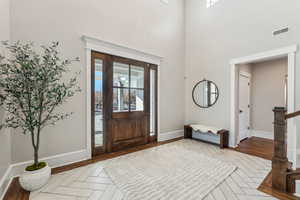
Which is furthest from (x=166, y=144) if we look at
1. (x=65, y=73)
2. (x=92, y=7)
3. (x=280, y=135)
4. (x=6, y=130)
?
(x=92, y=7)

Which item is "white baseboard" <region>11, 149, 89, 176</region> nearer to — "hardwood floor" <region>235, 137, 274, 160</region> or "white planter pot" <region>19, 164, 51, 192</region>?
"white planter pot" <region>19, 164, 51, 192</region>

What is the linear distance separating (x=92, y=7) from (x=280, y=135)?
4.01 meters

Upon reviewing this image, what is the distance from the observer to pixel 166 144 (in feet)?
12.7

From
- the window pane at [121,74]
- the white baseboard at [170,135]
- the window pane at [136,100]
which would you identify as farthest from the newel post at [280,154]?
the window pane at [121,74]

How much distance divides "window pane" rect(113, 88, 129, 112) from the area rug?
1090mm

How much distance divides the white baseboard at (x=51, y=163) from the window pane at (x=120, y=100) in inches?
44.6

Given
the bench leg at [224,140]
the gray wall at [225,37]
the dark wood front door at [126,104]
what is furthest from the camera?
the bench leg at [224,140]

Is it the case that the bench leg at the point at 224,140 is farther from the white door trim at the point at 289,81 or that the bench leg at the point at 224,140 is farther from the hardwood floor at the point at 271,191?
the hardwood floor at the point at 271,191

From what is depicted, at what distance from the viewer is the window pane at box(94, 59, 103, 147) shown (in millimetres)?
3046

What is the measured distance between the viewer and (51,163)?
2498 mm

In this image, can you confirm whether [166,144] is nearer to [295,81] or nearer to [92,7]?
[295,81]

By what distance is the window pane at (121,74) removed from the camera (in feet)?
10.9

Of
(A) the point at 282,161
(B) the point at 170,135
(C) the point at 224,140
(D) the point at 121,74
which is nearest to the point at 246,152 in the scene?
(C) the point at 224,140

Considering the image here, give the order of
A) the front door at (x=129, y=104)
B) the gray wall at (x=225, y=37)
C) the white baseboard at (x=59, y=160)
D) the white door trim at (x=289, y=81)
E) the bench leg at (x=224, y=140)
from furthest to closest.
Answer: the bench leg at (x=224, y=140) < the front door at (x=129, y=104) < the gray wall at (x=225, y=37) < the white door trim at (x=289, y=81) < the white baseboard at (x=59, y=160)
